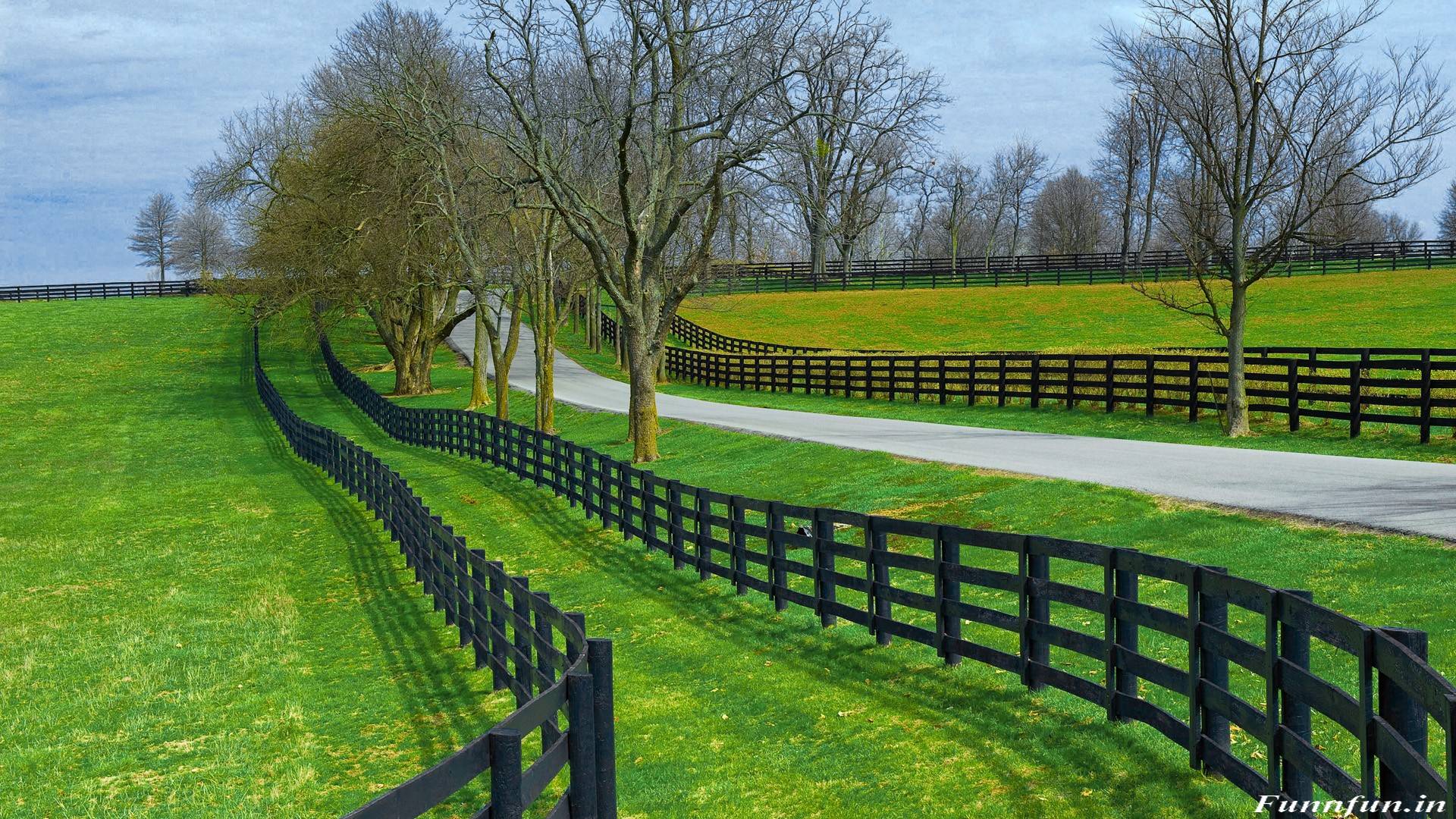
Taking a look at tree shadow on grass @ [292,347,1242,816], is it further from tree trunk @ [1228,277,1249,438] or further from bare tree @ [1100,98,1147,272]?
bare tree @ [1100,98,1147,272]

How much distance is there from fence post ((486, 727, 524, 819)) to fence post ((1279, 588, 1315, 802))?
392cm

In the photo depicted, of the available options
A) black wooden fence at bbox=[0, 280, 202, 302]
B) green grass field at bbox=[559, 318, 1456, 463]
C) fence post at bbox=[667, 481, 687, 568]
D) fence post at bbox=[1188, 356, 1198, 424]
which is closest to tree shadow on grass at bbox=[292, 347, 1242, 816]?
fence post at bbox=[667, 481, 687, 568]

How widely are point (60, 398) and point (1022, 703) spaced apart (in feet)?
163

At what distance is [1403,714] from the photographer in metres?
5.13

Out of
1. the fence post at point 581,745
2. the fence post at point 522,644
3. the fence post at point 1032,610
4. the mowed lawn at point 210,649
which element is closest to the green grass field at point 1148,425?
the fence post at point 1032,610

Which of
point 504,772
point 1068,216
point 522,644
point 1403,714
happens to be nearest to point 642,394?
point 522,644

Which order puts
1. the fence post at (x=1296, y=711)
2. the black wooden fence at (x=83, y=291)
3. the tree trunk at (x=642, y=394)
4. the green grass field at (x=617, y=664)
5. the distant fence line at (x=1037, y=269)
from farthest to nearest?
1. the black wooden fence at (x=83, y=291)
2. the distant fence line at (x=1037, y=269)
3. the tree trunk at (x=642, y=394)
4. the green grass field at (x=617, y=664)
5. the fence post at (x=1296, y=711)

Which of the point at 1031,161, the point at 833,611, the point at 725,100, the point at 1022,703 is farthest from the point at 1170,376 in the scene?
the point at 1031,161

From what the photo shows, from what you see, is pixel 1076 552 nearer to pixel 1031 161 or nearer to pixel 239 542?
pixel 239 542

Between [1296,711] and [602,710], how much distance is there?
3542 millimetres

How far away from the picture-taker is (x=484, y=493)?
2441cm

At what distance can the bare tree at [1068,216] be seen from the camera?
111m

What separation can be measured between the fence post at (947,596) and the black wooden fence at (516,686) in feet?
10.4

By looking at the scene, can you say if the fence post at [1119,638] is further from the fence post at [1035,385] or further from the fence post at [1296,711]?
the fence post at [1035,385]
